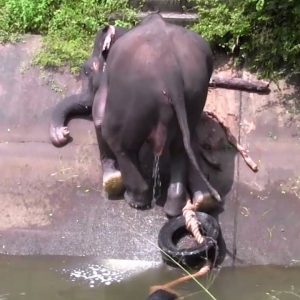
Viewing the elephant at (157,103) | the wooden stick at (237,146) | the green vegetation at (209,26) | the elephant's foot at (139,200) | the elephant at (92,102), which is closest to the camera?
the elephant at (157,103)

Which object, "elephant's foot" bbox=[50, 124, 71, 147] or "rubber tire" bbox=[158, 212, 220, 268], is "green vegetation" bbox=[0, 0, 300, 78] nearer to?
"elephant's foot" bbox=[50, 124, 71, 147]

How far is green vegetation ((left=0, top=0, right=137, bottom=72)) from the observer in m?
6.42

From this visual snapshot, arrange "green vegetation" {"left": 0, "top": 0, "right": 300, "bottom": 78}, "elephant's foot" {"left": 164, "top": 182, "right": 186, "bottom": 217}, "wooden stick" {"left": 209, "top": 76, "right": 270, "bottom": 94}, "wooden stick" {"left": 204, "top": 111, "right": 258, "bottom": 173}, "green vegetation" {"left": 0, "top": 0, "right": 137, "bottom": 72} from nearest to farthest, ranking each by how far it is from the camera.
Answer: "elephant's foot" {"left": 164, "top": 182, "right": 186, "bottom": 217} < "wooden stick" {"left": 204, "top": 111, "right": 258, "bottom": 173} < "wooden stick" {"left": 209, "top": 76, "right": 270, "bottom": 94} < "green vegetation" {"left": 0, "top": 0, "right": 300, "bottom": 78} < "green vegetation" {"left": 0, "top": 0, "right": 137, "bottom": 72}

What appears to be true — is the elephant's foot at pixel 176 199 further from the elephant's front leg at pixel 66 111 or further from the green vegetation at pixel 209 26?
the green vegetation at pixel 209 26

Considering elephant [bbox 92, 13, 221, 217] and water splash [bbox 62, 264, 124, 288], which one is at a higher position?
elephant [bbox 92, 13, 221, 217]

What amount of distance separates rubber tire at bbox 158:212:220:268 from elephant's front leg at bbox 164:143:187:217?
0.07 metres

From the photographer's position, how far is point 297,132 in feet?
18.7

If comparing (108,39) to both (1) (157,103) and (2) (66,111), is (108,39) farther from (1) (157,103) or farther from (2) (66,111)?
(1) (157,103)

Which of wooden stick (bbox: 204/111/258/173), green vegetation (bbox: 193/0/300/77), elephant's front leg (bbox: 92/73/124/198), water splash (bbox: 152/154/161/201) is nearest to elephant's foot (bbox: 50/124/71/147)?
elephant's front leg (bbox: 92/73/124/198)

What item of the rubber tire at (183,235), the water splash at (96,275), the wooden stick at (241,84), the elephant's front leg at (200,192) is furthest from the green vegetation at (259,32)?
the water splash at (96,275)

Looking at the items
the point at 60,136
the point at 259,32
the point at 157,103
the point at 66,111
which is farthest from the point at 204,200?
the point at 259,32

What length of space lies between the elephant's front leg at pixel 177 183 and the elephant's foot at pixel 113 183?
325 mm

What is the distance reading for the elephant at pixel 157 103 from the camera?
16.2 feet

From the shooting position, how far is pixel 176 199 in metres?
5.12
